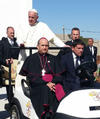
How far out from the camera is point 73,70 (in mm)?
4207

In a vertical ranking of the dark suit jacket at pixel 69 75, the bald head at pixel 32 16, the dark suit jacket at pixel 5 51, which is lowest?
the dark suit jacket at pixel 69 75

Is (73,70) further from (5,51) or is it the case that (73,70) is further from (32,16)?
(5,51)

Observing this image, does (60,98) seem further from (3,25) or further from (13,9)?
(13,9)

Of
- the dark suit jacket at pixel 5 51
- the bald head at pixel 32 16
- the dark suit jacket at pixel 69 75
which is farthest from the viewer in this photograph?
the dark suit jacket at pixel 5 51

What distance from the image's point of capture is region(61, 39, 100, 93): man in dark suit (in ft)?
13.4

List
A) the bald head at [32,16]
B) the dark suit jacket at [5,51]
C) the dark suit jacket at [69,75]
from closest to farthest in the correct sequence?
the dark suit jacket at [69,75] < the bald head at [32,16] < the dark suit jacket at [5,51]

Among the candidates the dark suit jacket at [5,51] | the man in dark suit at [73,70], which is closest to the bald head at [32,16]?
the dark suit jacket at [5,51]

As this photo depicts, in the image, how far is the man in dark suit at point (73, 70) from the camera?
4078 mm

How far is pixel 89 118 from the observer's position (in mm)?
3584

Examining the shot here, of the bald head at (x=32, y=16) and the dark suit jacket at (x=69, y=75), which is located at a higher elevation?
the bald head at (x=32, y=16)

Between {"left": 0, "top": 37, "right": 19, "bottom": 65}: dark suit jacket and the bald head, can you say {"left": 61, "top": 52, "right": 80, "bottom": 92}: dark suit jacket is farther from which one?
{"left": 0, "top": 37, "right": 19, "bottom": 65}: dark suit jacket

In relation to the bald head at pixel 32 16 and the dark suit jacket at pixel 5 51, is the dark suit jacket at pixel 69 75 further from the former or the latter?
the dark suit jacket at pixel 5 51

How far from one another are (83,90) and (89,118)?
37 centimetres

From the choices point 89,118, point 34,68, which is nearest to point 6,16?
point 34,68
